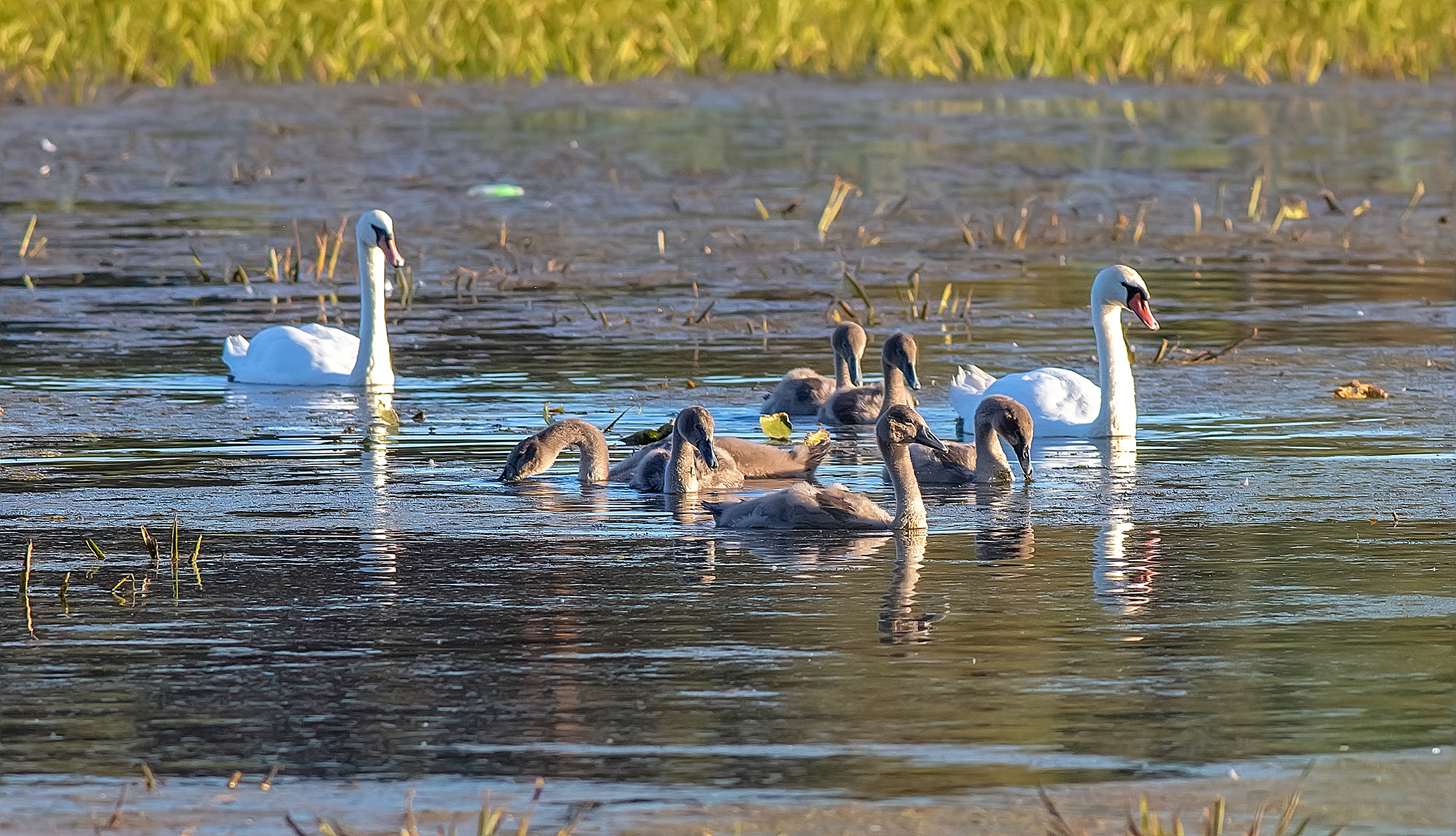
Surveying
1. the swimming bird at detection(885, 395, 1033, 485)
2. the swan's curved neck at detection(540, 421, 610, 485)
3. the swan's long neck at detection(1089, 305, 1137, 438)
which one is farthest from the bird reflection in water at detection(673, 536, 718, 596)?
the swan's long neck at detection(1089, 305, 1137, 438)

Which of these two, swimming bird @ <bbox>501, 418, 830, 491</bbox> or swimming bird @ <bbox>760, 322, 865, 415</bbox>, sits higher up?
swimming bird @ <bbox>760, 322, 865, 415</bbox>

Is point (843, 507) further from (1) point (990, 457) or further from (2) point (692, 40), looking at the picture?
(2) point (692, 40)

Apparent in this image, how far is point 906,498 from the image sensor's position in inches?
348

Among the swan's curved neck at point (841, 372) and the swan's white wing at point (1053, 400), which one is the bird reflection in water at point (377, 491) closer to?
the swan's curved neck at point (841, 372)

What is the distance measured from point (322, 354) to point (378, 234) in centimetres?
90

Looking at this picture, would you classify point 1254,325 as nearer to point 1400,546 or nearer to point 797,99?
point 1400,546

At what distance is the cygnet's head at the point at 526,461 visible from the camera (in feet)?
Answer: 32.2

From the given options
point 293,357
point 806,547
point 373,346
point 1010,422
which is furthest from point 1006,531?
point 293,357

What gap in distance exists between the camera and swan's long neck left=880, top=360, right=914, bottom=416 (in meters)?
11.6

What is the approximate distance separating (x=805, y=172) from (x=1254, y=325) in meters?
7.63

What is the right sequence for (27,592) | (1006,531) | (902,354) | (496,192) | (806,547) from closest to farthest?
1. (27,592)
2. (806,547)
3. (1006,531)
4. (902,354)
5. (496,192)

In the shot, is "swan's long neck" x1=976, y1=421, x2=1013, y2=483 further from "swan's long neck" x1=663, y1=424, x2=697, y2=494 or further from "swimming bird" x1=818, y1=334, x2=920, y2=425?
"swimming bird" x1=818, y1=334, x2=920, y2=425

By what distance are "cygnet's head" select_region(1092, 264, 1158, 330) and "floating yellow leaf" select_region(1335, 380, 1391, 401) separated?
0.92m

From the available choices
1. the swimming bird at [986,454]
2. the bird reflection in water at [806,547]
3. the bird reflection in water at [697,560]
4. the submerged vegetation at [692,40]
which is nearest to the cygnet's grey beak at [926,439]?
the swimming bird at [986,454]
